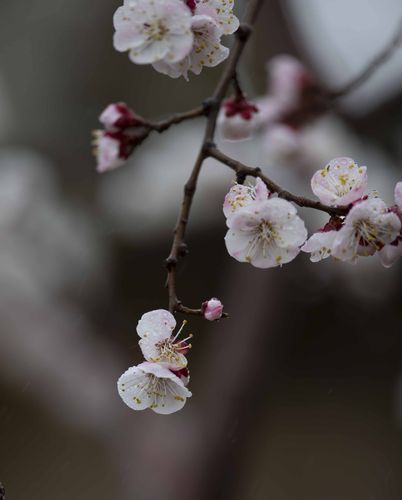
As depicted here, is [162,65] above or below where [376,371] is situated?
above

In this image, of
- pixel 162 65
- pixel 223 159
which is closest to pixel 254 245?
pixel 223 159

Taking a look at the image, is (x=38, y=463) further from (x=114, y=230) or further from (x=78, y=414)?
(x=114, y=230)

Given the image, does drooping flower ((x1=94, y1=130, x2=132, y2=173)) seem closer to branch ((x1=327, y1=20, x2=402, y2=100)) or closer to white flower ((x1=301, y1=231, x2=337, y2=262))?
white flower ((x1=301, y1=231, x2=337, y2=262))

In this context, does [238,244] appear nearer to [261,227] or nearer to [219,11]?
[261,227]

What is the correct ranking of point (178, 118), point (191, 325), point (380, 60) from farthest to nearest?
point (191, 325), point (380, 60), point (178, 118)

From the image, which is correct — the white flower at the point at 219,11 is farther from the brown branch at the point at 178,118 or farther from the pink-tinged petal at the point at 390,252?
the pink-tinged petal at the point at 390,252

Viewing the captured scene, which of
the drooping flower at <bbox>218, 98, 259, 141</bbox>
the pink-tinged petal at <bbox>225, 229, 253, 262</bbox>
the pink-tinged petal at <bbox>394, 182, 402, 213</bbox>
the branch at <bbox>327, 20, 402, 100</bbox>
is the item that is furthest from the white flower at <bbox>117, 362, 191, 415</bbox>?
the branch at <bbox>327, 20, 402, 100</bbox>

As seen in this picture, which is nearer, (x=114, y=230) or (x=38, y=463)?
(x=38, y=463)

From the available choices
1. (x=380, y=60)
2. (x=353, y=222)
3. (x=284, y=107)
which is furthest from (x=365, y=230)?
(x=284, y=107)
